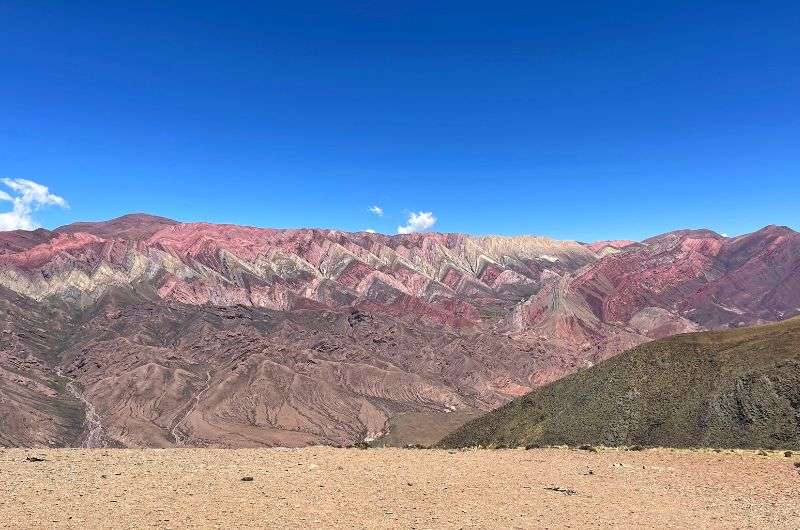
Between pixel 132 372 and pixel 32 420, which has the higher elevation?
pixel 132 372

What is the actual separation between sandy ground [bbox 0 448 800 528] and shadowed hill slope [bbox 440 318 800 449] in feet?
61.7

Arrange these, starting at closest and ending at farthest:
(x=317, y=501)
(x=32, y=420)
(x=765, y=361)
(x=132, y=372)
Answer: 1. (x=317, y=501)
2. (x=765, y=361)
3. (x=32, y=420)
4. (x=132, y=372)

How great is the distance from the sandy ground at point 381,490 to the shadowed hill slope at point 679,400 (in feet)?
61.7

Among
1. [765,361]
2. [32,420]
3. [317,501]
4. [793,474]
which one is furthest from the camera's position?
[32,420]

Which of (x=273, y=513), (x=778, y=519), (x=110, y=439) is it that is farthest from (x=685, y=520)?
(x=110, y=439)

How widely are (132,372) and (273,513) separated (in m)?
200

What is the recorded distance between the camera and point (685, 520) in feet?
53.5

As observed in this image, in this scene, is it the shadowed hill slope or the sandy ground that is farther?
the shadowed hill slope

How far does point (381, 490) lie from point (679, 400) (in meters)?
42.3

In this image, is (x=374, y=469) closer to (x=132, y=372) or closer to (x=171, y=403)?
(x=171, y=403)

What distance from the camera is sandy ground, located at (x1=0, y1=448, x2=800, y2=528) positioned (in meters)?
14.6

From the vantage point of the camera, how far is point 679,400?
5075 centimetres

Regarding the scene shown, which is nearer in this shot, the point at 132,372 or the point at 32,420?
the point at 32,420

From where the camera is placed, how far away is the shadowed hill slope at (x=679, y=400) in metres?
43.6
